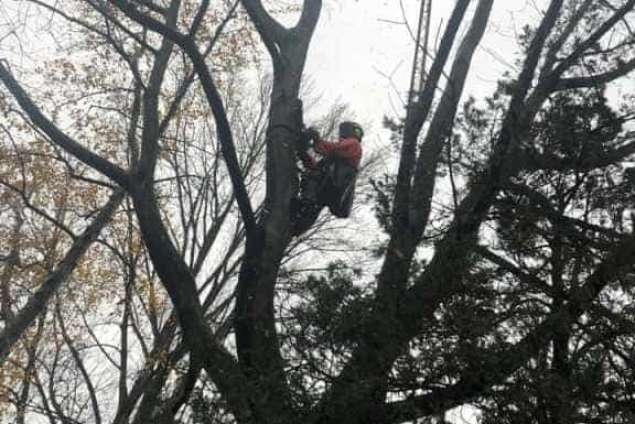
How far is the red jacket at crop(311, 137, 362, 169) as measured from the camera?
5.54 m

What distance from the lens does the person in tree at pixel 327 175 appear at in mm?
4977

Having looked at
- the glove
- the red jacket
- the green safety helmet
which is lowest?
the glove

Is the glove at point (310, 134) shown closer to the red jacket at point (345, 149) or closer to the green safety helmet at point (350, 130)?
the red jacket at point (345, 149)

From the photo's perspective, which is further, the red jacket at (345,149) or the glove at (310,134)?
the red jacket at (345,149)

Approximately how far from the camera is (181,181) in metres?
8.45

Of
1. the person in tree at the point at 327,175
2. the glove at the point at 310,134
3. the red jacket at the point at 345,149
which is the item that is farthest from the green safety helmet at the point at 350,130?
the glove at the point at 310,134

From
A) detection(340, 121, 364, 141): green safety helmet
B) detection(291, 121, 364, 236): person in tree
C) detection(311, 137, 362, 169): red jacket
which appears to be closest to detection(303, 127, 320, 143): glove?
detection(291, 121, 364, 236): person in tree

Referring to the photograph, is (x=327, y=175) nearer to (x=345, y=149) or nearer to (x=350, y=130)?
(x=345, y=149)

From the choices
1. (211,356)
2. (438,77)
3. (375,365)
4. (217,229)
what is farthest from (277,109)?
(217,229)

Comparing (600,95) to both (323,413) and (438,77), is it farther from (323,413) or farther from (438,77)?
(323,413)

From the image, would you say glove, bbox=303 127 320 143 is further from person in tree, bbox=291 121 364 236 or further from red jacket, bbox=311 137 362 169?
red jacket, bbox=311 137 362 169

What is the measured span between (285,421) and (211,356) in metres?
0.81

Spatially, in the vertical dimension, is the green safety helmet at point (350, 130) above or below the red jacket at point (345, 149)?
above

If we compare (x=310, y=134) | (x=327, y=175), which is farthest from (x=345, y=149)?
(x=310, y=134)
